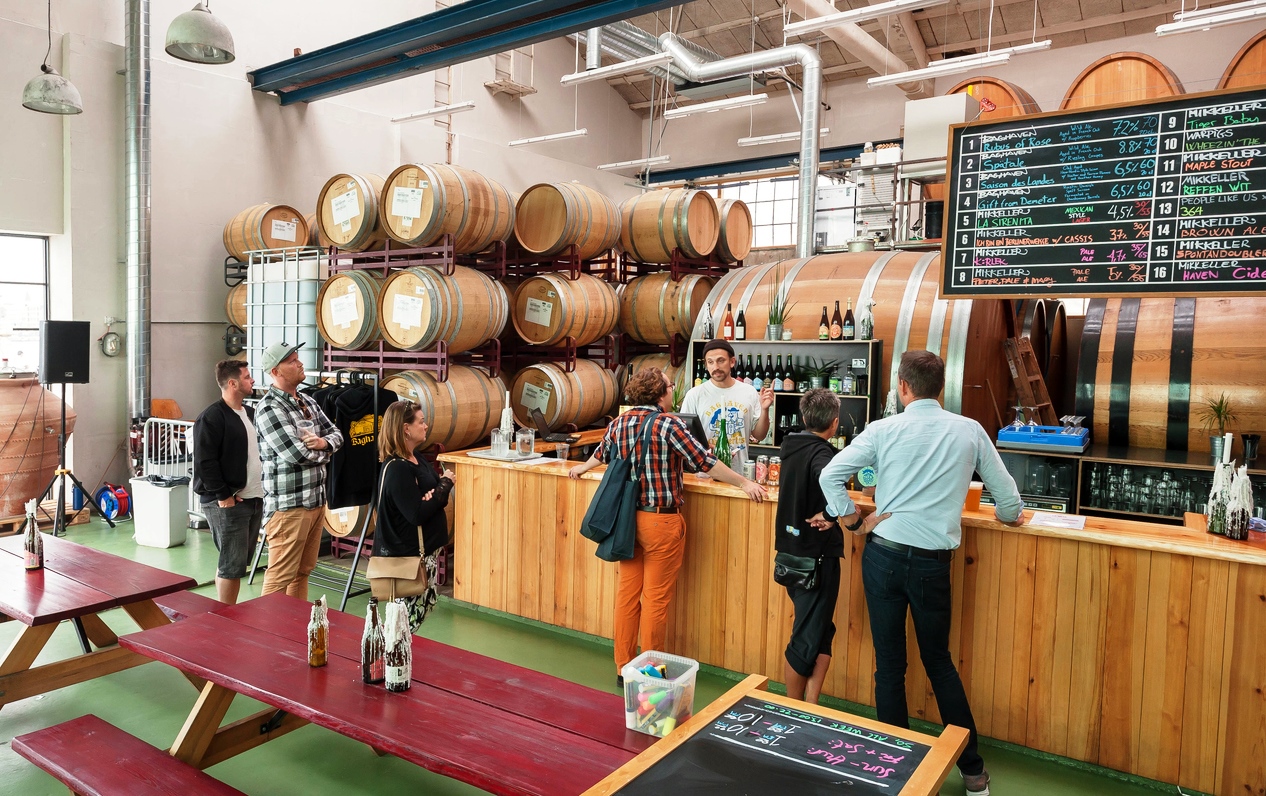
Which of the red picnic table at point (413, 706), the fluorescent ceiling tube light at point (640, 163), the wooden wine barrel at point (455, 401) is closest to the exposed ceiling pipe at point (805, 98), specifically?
the fluorescent ceiling tube light at point (640, 163)

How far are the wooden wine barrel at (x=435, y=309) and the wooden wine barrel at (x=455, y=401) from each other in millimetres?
241

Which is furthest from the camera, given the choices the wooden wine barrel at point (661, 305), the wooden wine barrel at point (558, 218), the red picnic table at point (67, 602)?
the wooden wine barrel at point (661, 305)

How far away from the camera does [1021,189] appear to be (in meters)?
4.34

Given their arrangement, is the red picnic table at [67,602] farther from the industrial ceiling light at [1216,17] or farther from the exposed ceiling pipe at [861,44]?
the exposed ceiling pipe at [861,44]

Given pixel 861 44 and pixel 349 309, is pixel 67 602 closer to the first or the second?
pixel 349 309

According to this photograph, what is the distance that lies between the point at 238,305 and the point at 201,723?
7.42 meters

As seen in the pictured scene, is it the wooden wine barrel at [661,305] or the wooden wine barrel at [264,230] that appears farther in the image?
the wooden wine barrel at [264,230]

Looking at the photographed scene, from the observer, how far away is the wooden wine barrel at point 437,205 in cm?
604

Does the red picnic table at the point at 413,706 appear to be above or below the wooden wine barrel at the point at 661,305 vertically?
below

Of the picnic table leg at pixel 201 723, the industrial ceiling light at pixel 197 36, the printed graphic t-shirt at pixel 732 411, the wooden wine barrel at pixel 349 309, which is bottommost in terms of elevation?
the picnic table leg at pixel 201 723

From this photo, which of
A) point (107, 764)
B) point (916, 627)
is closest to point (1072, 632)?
point (916, 627)

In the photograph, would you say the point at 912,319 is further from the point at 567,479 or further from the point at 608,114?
the point at 608,114

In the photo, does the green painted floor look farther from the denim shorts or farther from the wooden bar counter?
the denim shorts

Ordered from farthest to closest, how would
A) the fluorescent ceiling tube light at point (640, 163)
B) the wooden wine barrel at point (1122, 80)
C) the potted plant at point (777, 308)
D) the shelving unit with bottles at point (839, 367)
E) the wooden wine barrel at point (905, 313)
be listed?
the fluorescent ceiling tube light at point (640, 163) < the wooden wine barrel at point (1122, 80) < the potted plant at point (777, 308) < the shelving unit with bottles at point (839, 367) < the wooden wine barrel at point (905, 313)
